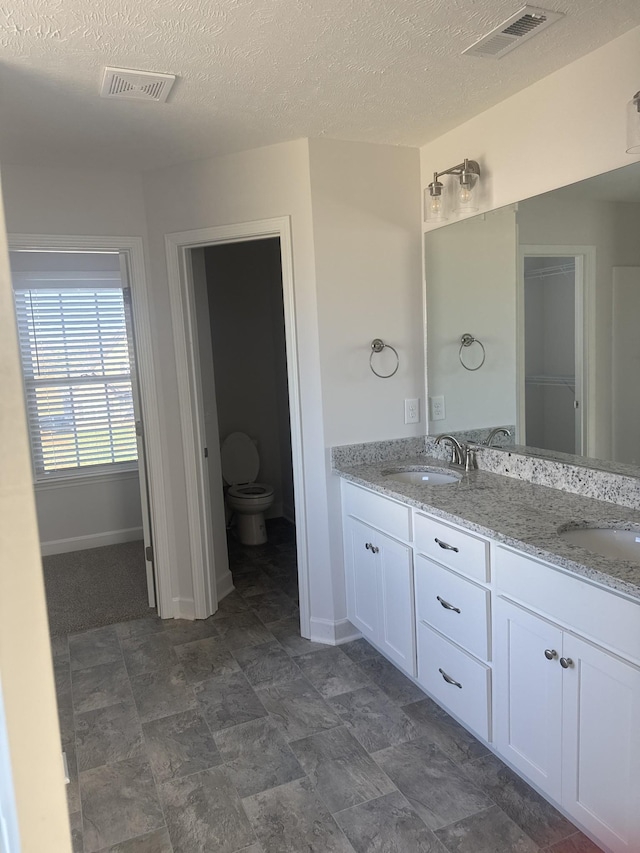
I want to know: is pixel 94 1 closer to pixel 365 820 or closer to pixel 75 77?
pixel 75 77

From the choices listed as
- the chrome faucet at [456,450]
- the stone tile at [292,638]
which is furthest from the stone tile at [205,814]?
the chrome faucet at [456,450]

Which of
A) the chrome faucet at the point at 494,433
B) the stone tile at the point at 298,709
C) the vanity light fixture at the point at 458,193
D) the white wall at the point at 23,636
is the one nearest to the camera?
the white wall at the point at 23,636

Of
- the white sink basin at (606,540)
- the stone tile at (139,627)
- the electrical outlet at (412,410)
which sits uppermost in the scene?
the electrical outlet at (412,410)

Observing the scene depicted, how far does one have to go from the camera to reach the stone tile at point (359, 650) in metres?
2.95

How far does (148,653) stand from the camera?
3.09 metres

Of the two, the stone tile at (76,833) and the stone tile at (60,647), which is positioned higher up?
the stone tile at (60,647)

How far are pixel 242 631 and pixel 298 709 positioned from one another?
79 centimetres

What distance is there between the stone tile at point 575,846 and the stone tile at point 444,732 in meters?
0.42

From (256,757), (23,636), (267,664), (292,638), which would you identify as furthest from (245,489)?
(23,636)

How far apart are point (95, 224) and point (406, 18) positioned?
6.40 feet

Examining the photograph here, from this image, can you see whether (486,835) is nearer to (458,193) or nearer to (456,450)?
(456,450)

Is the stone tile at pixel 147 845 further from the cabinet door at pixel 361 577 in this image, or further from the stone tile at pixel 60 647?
the stone tile at pixel 60 647

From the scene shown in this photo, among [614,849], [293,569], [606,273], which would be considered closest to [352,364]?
[606,273]

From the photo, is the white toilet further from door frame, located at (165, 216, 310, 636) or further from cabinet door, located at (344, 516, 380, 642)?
cabinet door, located at (344, 516, 380, 642)
